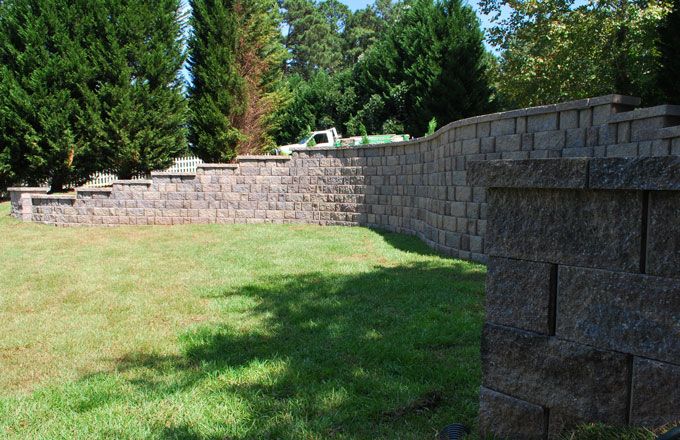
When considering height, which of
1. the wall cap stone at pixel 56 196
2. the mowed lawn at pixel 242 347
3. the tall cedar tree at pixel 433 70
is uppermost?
the tall cedar tree at pixel 433 70

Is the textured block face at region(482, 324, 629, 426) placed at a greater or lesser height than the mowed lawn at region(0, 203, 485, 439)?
greater

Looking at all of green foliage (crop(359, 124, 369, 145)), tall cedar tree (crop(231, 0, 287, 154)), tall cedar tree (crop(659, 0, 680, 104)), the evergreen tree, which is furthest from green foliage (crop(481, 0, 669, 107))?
the evergreen tree

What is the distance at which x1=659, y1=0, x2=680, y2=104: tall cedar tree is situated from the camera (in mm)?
10602

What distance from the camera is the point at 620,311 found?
216 centimetres

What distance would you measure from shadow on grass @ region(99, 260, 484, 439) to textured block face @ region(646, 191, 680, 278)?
1.37 metres

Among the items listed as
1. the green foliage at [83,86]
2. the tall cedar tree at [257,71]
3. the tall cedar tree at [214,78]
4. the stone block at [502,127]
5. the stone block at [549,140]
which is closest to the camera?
the stone block at [549,140]

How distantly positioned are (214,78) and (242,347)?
45.0ft

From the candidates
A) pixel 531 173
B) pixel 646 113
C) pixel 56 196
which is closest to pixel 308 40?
pixel 56 196

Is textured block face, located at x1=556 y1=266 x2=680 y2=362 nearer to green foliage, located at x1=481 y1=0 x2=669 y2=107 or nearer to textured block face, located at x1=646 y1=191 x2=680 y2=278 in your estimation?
textured block face, located at x1=646 y1=191 x2=680 y2=278

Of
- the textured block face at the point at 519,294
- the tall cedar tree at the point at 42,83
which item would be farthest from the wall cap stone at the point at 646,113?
the tall cedar tree at the point at 42,83

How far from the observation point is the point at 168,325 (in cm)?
511

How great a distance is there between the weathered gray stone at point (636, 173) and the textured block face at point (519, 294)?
427 millimetres

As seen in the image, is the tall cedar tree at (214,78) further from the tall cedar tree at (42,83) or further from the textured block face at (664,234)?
the textured block face at (664,234)

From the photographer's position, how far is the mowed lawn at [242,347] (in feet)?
10.1
